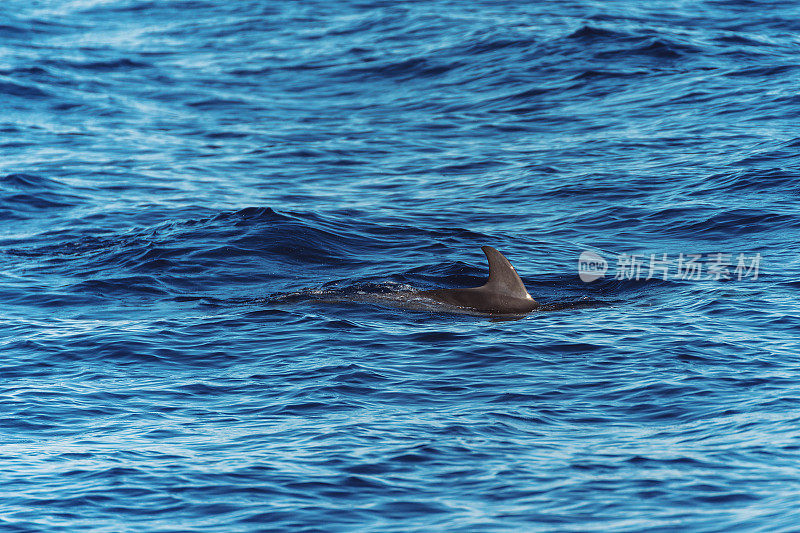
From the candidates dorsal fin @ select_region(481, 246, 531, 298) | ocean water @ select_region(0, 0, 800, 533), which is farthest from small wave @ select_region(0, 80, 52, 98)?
dorsal fin @ select_region(481, 246, 531, 298)

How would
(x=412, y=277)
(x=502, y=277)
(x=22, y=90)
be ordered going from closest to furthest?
(x=502, y=277)
(x=412, y=277)
(x=22, y=90)

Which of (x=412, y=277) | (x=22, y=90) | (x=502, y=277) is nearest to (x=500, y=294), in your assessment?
(x=502, y=277)

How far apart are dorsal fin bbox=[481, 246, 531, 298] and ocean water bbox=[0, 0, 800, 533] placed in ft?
1.97

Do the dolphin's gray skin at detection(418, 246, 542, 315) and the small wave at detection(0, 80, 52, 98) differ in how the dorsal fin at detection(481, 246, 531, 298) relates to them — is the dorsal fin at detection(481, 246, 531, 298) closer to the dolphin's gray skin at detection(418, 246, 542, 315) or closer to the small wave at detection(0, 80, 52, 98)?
the dolphin's gray skin at detection(418, 246, 542, 315)

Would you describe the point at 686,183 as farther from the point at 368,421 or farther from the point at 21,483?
the point at 21,483

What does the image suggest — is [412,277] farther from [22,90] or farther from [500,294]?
[22,90]

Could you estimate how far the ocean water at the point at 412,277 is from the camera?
9867 millimetres

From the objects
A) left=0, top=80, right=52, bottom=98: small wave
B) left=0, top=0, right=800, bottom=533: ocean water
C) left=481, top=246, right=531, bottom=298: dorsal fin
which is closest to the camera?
left=0, top=0, right=800, bottom=533: ocean water

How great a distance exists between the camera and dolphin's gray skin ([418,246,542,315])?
15.6 meters

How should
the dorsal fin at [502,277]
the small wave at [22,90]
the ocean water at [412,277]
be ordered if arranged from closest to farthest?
the ocean water at [412,277] → the dorsal fin at [502,277] → the small wave at [22,90]

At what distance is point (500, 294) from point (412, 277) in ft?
7.68

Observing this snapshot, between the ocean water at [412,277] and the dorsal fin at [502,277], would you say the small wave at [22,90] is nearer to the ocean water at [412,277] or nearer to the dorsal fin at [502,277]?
the ocean water at [412,277]

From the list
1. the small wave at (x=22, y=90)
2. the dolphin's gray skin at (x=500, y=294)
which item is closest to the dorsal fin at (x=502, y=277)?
the dolphin's gray skin at (x=500, y=294)

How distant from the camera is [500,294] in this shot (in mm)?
15688
